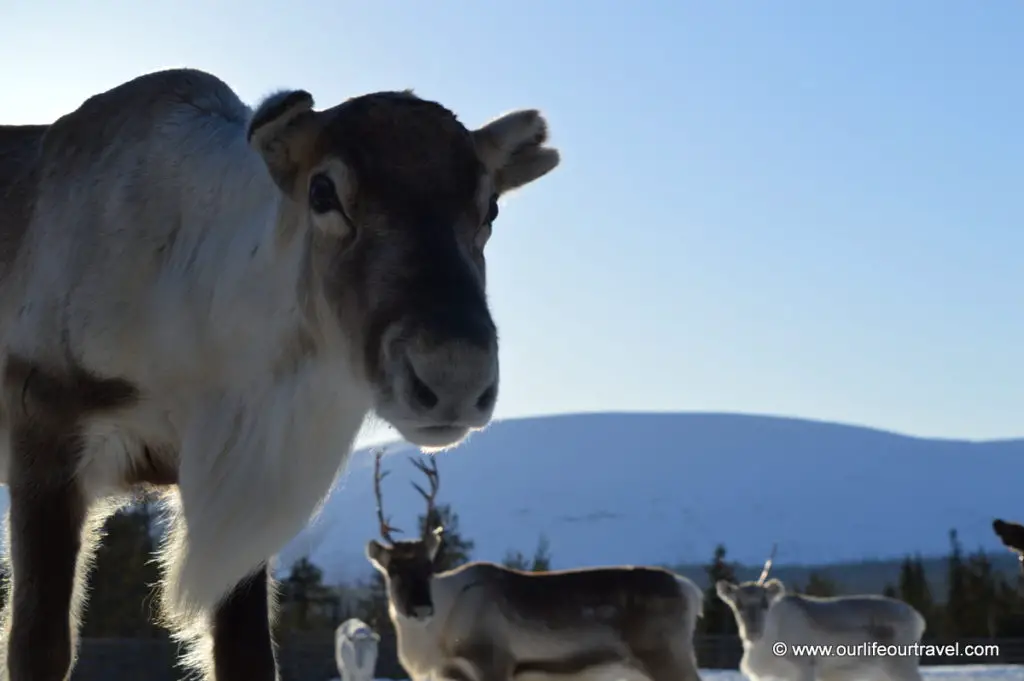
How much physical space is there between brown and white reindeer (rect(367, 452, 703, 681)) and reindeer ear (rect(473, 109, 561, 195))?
269 inches

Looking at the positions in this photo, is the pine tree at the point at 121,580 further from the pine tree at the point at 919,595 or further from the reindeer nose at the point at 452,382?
the reindeer nose at the point at 452,382

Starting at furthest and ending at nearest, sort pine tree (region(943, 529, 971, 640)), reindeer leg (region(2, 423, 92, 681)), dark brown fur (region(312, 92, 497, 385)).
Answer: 1. pine tree (region(943, 529, 971, 640))
2. reindeer leg (region(2, 423, 92, 681))
3. dark brown fur (region(312, 92, 497, 385))

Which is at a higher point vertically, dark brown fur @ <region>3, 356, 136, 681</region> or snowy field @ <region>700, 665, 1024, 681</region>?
dark brown fur @ <region>3, 356, 136, 681</region>

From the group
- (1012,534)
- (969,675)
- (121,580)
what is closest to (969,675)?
(969,675)

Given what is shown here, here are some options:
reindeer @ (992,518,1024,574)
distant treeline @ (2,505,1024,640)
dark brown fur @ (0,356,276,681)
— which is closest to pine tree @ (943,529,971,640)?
distant treeline @ (2,505,1024,640)

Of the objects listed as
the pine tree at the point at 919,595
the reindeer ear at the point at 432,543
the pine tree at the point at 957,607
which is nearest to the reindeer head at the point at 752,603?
the reindeer ear at the point at 432,543

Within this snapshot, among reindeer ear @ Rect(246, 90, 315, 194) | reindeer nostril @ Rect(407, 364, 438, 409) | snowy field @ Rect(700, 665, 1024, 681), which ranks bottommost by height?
snowy field @ Rect(700, 665, 1024, 681)

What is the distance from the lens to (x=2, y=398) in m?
3.67

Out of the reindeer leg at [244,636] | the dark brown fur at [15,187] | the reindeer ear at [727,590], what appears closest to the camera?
the reindeer leg at [244,636]

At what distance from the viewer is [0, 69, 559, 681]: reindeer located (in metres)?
2.89

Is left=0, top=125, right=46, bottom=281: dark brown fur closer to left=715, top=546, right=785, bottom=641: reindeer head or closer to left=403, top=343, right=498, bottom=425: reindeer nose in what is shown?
left=403, top=343, right=498, bottom=425: reindeer nose

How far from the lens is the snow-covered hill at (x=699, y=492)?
308 feet

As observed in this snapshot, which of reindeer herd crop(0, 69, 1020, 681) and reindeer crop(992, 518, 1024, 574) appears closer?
reindeer herd crop(0, 69, 1020, 681)

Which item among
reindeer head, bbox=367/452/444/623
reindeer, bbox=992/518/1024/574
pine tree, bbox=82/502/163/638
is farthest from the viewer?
pine tree, bbox=82/502/163/638
